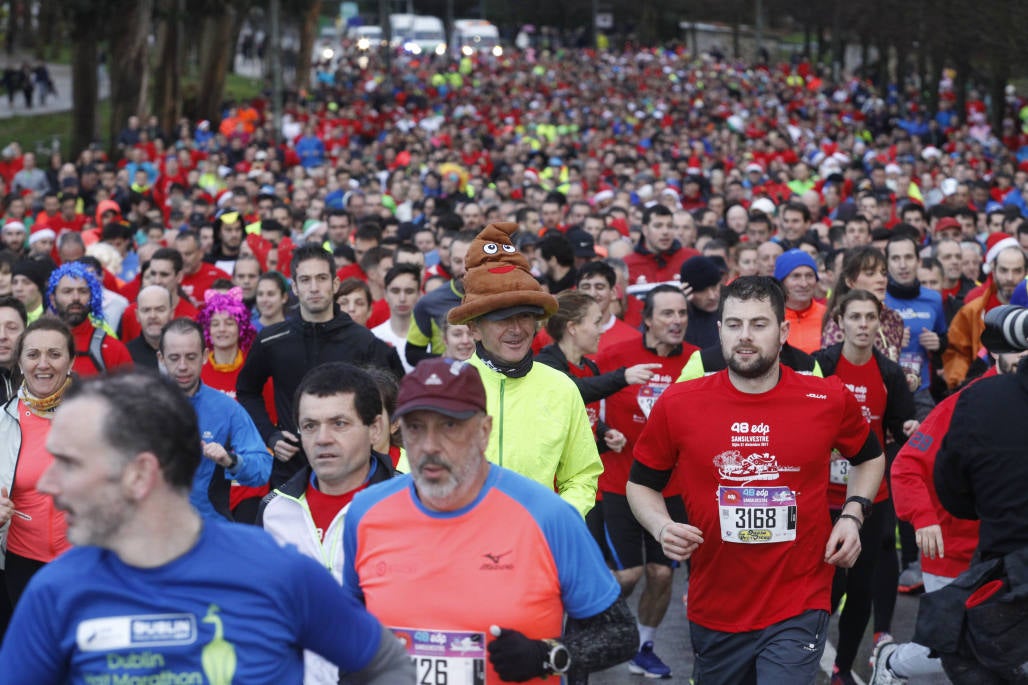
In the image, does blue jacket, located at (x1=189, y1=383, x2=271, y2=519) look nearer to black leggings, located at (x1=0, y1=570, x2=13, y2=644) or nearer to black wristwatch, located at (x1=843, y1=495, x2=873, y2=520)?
black leggings, located at (x1=0, y1=570, x2=13, y2=644)

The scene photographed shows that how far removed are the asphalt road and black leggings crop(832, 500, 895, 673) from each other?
173 mm

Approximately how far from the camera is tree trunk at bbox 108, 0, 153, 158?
33.5 meters

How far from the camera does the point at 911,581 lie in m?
9.72

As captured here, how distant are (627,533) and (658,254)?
16.6 ft

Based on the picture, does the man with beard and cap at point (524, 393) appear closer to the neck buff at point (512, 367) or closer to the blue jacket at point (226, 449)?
the neck buff at point (512, 367)

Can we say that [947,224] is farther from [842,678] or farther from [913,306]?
[842,678]

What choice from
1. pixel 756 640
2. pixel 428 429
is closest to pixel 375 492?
pixel 428 429

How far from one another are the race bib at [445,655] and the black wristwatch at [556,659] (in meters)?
0.17

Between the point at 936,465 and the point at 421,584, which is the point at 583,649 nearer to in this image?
the point at 421,584

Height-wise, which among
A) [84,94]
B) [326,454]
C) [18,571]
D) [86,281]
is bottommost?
[18,571]

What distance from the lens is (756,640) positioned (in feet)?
18.8

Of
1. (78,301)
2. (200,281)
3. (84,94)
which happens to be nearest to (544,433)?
(78,301)

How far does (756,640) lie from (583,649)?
1909 mm

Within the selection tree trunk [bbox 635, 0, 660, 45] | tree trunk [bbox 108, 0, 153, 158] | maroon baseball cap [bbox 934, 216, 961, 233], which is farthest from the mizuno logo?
tree trunk [bbox 635, 0, 660, 45]
